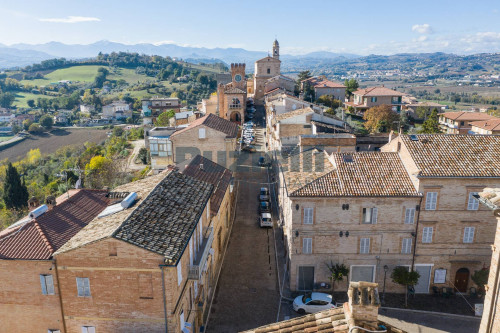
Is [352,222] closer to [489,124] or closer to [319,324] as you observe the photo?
[319,324]

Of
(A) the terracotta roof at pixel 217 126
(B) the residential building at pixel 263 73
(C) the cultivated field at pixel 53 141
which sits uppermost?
(B) the residential building at pixel 263 73

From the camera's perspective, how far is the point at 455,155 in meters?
26.3

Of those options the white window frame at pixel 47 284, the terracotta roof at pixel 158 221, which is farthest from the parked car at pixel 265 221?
the white window frame at pixel 47 284

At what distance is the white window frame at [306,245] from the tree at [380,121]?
141 ft

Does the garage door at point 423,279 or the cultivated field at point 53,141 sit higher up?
the garage door at point 423,279

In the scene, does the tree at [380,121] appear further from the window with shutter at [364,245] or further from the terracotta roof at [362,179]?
the window with shutter at [364,245]

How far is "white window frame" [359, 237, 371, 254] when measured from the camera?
26.2m

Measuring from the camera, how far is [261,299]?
26.2 meters

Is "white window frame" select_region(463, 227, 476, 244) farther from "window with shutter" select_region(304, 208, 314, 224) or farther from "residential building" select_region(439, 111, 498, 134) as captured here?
"residential building" select_region(439, 111, 498, 134)

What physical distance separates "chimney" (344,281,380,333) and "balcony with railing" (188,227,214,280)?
1120cm

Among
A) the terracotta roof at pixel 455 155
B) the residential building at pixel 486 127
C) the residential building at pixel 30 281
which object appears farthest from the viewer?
the residential building at pixel 486 127

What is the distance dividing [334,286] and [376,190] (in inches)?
300

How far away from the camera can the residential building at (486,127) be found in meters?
61.6

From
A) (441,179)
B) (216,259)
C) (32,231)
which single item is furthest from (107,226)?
(441,179)
